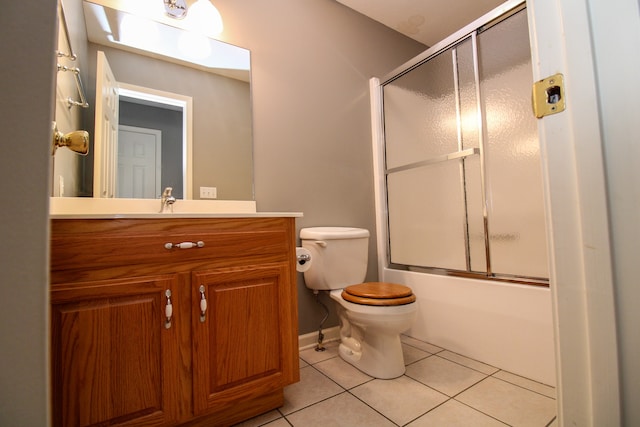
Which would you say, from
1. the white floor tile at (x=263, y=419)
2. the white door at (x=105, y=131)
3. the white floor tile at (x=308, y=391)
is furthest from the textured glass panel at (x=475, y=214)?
the white door at (x=105, y=131)

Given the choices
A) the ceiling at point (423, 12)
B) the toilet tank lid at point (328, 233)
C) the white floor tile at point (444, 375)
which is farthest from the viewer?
the ceiling at point (423, 12)

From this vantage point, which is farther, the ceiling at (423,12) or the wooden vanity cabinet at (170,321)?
the ceiling at (423,12)

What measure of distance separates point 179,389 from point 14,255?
0.84m

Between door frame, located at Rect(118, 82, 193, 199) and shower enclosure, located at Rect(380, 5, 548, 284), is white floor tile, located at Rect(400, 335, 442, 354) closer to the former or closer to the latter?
shower enclosure, located at Rect(380, 5, 548, 284)

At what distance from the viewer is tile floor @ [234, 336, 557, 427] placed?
3.55 ft

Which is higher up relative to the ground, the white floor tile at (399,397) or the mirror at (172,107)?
the mirror at (172,107)

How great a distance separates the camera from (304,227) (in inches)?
70.2

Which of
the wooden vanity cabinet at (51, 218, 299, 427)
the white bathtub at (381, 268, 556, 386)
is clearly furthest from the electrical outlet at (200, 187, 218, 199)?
the white bathtub at (381, 268, 556, 386)

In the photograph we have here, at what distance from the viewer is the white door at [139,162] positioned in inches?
52.3

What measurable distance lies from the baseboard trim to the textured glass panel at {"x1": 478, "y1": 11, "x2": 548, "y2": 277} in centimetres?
102

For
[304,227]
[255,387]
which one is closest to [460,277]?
[304,227]

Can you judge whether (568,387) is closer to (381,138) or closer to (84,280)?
(84,280)

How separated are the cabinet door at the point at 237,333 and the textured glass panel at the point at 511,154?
3.82ft

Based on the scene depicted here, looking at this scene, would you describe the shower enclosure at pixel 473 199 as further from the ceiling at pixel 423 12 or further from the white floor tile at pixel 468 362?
the ceiling at pixel 423 12
